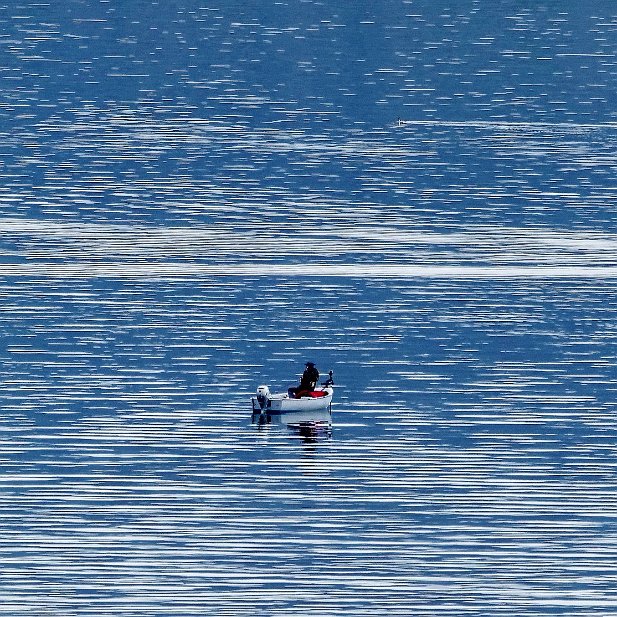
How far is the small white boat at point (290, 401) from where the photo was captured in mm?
51656

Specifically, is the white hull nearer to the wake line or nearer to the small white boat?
the small white boat

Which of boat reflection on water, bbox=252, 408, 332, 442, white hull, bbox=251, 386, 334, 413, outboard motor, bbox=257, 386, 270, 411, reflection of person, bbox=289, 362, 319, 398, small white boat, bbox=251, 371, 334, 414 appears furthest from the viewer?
reflection of person, bbox=289, 362, 319, 398

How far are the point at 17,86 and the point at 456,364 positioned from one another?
3288 inches

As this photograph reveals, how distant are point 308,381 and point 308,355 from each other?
226 inches

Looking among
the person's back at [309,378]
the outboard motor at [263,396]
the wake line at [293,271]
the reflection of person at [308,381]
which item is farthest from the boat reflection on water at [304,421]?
the wake line at [293,271]

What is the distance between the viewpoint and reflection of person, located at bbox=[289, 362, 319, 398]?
5288 cm

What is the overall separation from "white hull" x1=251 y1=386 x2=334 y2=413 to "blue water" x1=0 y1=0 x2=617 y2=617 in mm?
416

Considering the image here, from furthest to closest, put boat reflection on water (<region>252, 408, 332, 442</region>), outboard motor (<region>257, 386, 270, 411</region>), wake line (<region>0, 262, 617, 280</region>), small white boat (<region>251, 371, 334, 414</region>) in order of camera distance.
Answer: wake line (<region>0, 262, 617, 280</region>) < small white boat (<region>251, 371, 334, 414</region>) < outboard motor (<region>257, 386, 270, 411</region>) < boat reflection on water (<region>252, 408, 332, 442</region>)

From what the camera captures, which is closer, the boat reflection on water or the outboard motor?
the boat reflection on water

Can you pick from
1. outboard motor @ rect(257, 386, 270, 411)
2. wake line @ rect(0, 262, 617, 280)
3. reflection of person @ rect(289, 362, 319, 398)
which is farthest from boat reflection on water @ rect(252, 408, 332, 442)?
wake line @ rect(0, 262, 617, 280)

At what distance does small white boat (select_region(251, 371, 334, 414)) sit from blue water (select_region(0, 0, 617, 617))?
1.41 ft

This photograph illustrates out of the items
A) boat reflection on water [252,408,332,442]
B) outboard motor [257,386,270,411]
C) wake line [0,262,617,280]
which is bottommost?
wake line [0,262,617,280]

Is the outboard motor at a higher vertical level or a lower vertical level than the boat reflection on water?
higher

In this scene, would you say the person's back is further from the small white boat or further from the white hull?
the white hull
